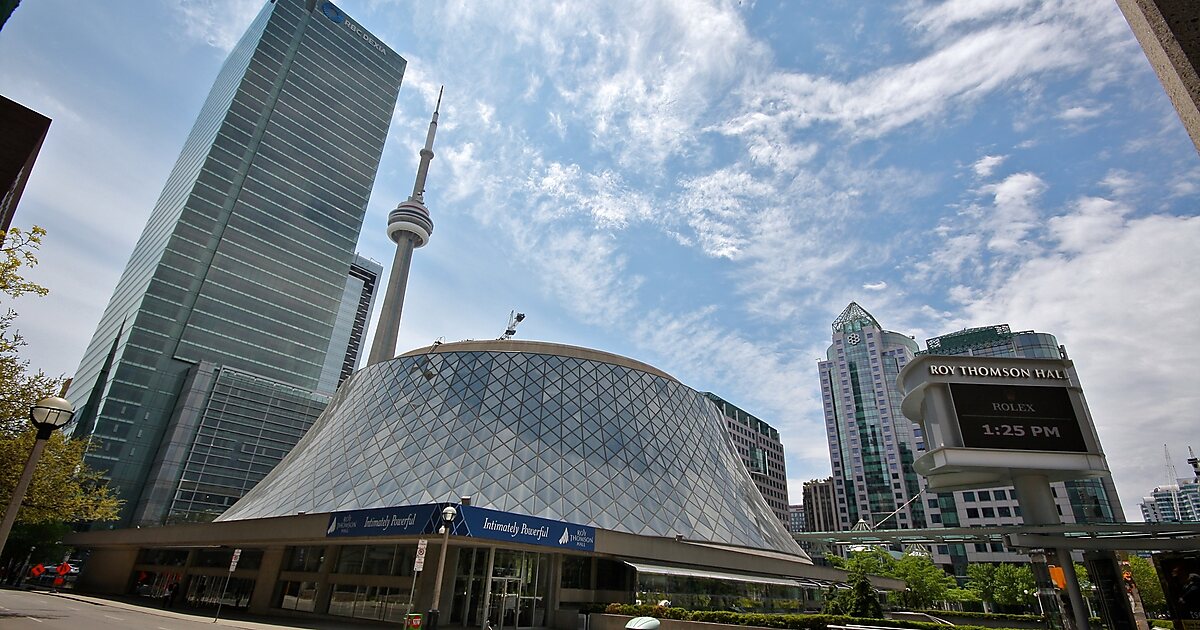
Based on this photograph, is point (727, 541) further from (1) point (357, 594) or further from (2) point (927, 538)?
(2) point (927, 538)

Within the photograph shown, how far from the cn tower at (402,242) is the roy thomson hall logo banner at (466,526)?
2721 inches

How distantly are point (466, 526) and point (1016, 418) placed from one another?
2358 cm

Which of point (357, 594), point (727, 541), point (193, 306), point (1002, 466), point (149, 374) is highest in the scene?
point (193, 306)

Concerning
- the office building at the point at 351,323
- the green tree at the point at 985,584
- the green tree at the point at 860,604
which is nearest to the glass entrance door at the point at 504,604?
the green tree at the point at 860,604

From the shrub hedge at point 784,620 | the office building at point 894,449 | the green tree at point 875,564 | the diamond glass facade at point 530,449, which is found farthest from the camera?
the office building at point 894,449

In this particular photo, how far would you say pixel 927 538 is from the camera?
171ft

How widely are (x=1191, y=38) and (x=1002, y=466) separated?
24478mm

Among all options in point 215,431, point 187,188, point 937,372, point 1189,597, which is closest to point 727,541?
point 937,372

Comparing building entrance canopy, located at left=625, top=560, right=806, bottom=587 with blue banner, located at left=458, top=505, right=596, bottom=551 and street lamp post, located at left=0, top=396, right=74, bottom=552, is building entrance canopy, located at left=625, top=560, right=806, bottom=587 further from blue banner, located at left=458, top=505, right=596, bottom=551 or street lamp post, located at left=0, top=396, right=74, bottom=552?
street lamp post, located at left=0, top=396, right=74, bottom=552

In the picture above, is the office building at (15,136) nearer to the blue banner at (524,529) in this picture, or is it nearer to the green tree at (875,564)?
the blue banner at (524,529)

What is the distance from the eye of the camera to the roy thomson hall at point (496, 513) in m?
26.3

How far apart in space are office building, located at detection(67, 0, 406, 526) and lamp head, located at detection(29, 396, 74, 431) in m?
92.4

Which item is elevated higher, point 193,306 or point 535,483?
point 193,306

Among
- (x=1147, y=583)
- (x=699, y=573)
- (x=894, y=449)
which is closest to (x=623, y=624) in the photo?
(x=699, y=573)
